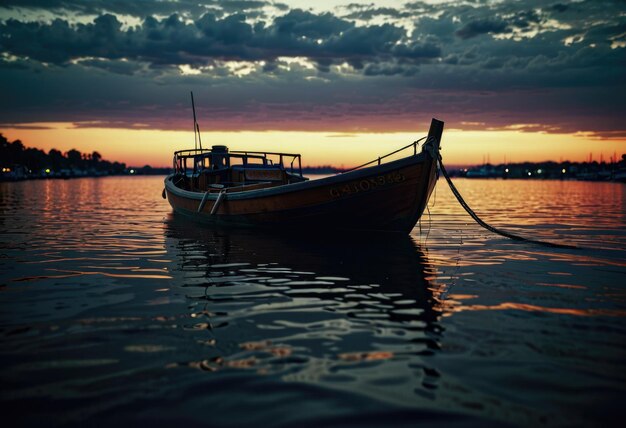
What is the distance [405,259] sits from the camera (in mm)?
12062

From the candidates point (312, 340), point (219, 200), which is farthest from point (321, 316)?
point (219, 200)

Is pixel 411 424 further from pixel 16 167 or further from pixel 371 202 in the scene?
pixel 16 167

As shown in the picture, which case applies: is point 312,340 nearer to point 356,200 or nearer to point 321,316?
point 321,316

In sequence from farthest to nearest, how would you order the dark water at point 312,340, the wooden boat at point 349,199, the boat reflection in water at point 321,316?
the wooden boat at point 349,199
the boat reflection in water at point 321,316
the dark water at point 312,340

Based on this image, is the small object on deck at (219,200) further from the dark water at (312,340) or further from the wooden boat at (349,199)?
the dark water at (312,340)

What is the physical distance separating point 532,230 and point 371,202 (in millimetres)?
8222

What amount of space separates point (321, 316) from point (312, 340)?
108cm

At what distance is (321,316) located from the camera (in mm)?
6762

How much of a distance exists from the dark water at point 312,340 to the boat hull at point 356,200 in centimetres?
340

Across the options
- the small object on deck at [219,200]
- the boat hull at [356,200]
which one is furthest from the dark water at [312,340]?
the small object on deck at [219,200]

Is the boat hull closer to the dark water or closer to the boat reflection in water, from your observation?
the boat reflection in water

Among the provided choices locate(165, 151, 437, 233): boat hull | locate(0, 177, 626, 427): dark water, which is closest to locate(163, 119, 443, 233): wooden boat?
locate(165, 151, 437, 233): boat hull

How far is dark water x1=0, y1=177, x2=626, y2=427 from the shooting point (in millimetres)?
4039

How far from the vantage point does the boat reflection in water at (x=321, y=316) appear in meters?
4.73
